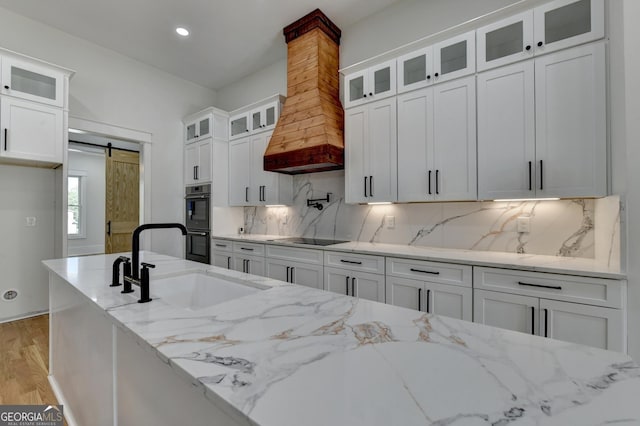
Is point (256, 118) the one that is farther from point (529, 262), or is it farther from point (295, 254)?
point (529, 262)

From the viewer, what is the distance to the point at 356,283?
260 centimetres

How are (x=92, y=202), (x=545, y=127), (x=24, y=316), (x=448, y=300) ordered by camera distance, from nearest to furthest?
1. (x=545, y=127)
2. (x=448, y=300)
3. (x=24, y=316)
4. (x=92, y=202)

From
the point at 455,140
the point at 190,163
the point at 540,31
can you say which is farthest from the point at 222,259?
the point at 540,31

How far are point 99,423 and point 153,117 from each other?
421cm

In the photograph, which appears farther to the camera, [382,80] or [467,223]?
[382,80]

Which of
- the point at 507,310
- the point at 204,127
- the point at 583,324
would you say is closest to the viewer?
the point at 583,324

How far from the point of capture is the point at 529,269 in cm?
180

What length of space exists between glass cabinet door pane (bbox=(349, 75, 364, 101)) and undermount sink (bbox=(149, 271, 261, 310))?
232cm

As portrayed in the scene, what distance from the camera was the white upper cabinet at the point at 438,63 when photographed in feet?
7.63

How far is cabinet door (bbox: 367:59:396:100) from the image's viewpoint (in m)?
2.72

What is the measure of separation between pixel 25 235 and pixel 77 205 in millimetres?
4356

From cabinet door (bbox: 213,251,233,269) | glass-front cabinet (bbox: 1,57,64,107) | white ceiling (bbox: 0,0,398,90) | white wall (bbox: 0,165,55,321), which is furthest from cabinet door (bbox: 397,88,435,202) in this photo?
white wall (bbox: 0,165,55,321)

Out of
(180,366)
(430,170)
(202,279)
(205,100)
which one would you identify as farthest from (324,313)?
(205,100)

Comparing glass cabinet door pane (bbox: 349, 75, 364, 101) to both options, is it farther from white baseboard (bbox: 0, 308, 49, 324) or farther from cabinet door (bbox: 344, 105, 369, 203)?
white baseboard (bbox: 0, 308, 49, 324)
